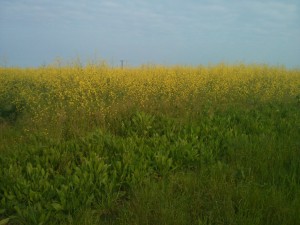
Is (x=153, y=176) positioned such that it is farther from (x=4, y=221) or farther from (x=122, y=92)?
(x=122, y=92)

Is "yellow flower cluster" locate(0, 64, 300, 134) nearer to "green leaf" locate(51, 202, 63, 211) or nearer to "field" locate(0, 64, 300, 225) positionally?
"field" locate(0, 64, 300, 225)

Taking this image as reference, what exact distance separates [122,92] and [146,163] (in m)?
4.50

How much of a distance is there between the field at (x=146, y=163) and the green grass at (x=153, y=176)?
0.04 ft

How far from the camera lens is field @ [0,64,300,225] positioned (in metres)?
3.11

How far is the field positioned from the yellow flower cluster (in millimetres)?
64

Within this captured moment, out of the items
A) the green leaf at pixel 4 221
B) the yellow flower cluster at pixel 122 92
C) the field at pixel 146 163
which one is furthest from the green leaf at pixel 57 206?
the yellow flower cluster at pixel 122 92

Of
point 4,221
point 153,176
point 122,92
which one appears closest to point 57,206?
point 4,221

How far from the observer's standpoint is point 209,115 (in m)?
6.53

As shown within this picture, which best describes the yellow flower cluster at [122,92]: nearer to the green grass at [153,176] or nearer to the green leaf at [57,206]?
the green grass at [153,176]

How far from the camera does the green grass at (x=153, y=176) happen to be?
3.07 metres

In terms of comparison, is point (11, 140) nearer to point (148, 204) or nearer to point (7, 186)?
point (7, 186)

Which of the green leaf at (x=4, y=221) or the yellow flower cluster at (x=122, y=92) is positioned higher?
the yellow flower cluster at (x=122, y=92)

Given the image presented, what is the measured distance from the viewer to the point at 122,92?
835cm

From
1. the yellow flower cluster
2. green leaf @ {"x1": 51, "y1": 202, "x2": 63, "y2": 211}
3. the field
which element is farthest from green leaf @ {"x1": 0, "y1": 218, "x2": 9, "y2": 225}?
the yellow flower cluster
